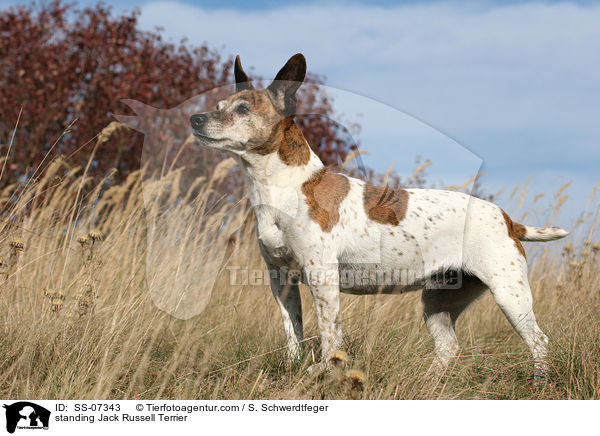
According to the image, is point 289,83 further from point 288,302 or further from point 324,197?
point 288,302

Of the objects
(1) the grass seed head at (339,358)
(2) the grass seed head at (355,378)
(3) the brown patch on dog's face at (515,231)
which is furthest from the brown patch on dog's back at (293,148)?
(3) the brown patch on dog's face at (515,231)

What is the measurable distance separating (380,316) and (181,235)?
5.65 ft

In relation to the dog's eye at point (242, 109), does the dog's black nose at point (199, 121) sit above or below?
below

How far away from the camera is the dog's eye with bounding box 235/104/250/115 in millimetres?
3385

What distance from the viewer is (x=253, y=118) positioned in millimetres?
3404

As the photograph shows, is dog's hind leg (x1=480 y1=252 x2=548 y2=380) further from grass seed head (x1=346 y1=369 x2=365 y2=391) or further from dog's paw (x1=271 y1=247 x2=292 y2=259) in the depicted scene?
grass seed head (x1=346 y1=369 x2=365 y2=391)

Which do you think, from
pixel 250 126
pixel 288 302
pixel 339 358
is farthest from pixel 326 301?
pixel 250 126

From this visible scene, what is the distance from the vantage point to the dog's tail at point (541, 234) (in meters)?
4.22

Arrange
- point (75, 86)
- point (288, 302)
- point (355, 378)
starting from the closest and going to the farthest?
point (355, 378)
point (288, 302)
point (75, 86)

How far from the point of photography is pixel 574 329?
421cm

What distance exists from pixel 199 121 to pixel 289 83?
21.6 inches

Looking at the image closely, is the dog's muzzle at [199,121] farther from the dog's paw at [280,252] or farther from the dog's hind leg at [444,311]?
the dog's hind leg at [444,311]
